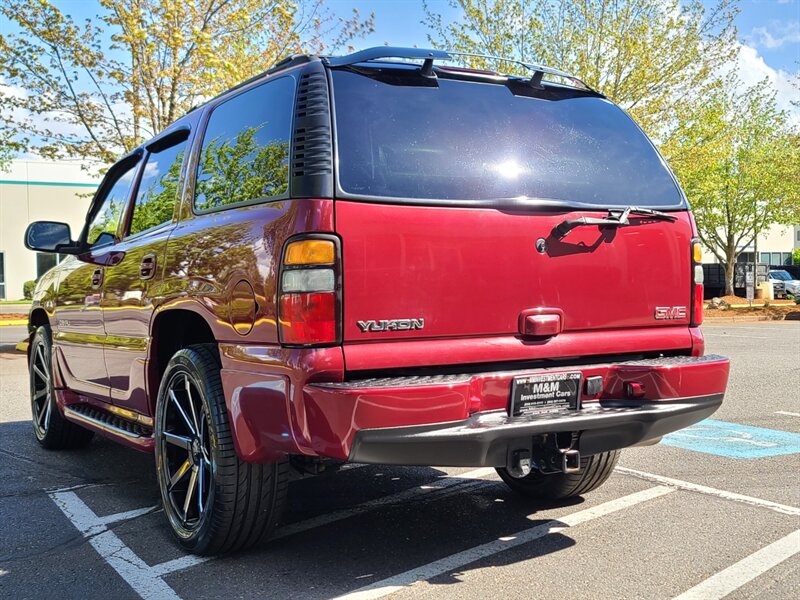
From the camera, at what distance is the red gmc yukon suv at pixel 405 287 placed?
2.99m

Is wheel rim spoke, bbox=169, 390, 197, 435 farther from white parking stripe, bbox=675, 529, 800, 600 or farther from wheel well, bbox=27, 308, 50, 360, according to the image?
wheel well, bbox=27, 308, 50, 360

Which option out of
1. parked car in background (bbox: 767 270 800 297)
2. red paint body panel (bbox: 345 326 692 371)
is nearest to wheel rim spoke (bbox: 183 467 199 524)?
red paint body panel (bbox: 345 326 692 371)

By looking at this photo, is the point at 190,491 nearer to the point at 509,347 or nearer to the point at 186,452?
the point at 186,452

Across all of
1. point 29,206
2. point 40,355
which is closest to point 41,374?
point 40,355

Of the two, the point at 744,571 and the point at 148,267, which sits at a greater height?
the point at 148,267

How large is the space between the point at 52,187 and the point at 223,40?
2573 centimetres

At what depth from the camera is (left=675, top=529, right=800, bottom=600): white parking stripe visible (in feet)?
10.4

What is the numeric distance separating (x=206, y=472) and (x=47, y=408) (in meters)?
3.00

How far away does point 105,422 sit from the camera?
15.6 feet

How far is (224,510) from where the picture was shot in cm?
341

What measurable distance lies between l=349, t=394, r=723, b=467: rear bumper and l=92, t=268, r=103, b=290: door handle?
2.62 meters

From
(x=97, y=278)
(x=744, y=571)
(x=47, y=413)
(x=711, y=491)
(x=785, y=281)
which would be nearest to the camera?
(x=744, y=571)

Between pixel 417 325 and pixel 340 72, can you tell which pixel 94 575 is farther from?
pixel 340 72

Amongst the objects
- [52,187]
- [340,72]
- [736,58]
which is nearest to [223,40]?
[340,72]
